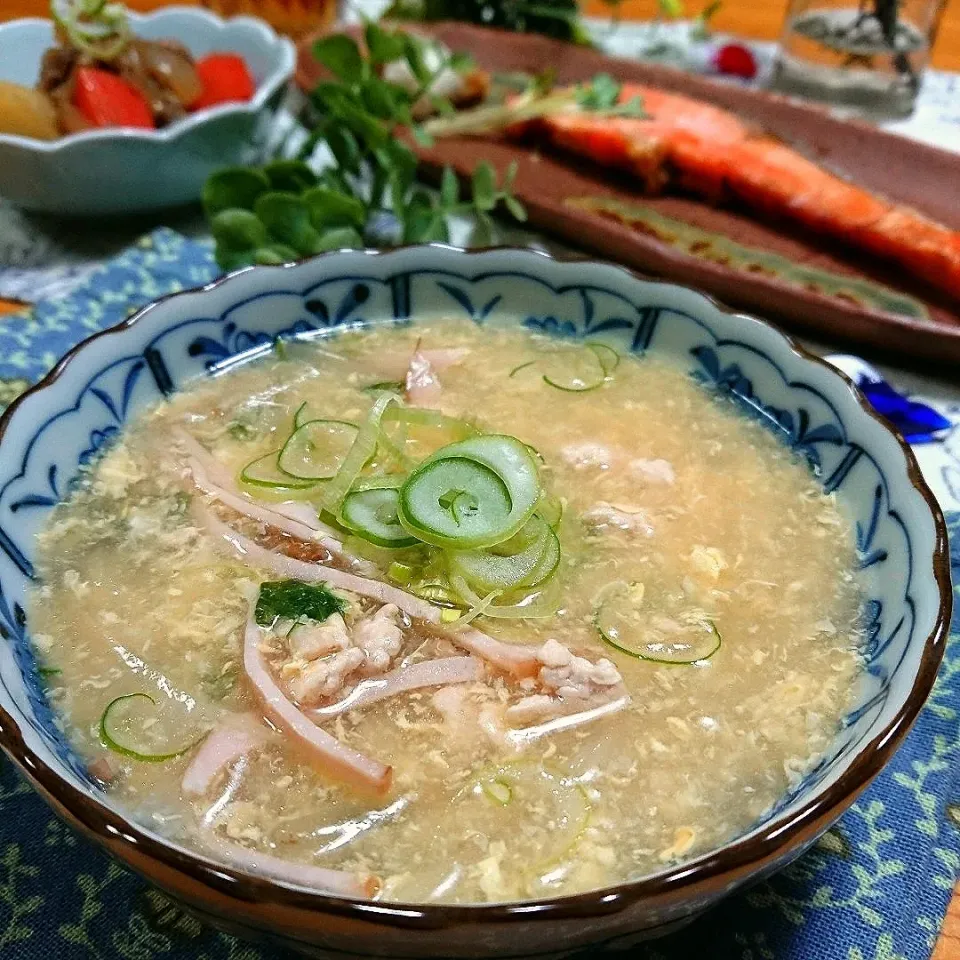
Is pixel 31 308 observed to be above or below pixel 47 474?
below

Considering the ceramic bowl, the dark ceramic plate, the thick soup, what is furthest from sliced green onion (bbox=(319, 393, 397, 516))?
the ceramic bowl

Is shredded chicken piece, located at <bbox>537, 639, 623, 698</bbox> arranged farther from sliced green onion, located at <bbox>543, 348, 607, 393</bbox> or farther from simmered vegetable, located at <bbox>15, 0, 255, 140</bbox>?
simmered vegetable, located at <bbox>15, 0, 255, 140</bbox>

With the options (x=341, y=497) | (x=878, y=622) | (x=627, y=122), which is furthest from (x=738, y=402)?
(x=627, y=122)

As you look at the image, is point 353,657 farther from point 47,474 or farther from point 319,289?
point 319,289

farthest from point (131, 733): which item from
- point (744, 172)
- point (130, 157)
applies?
point (744, 172)

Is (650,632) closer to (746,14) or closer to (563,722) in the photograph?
(563,722)

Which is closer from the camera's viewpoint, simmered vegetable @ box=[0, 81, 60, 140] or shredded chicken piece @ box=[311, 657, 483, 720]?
shredded chicken piece @ box=[311, 657, 483, 720]
